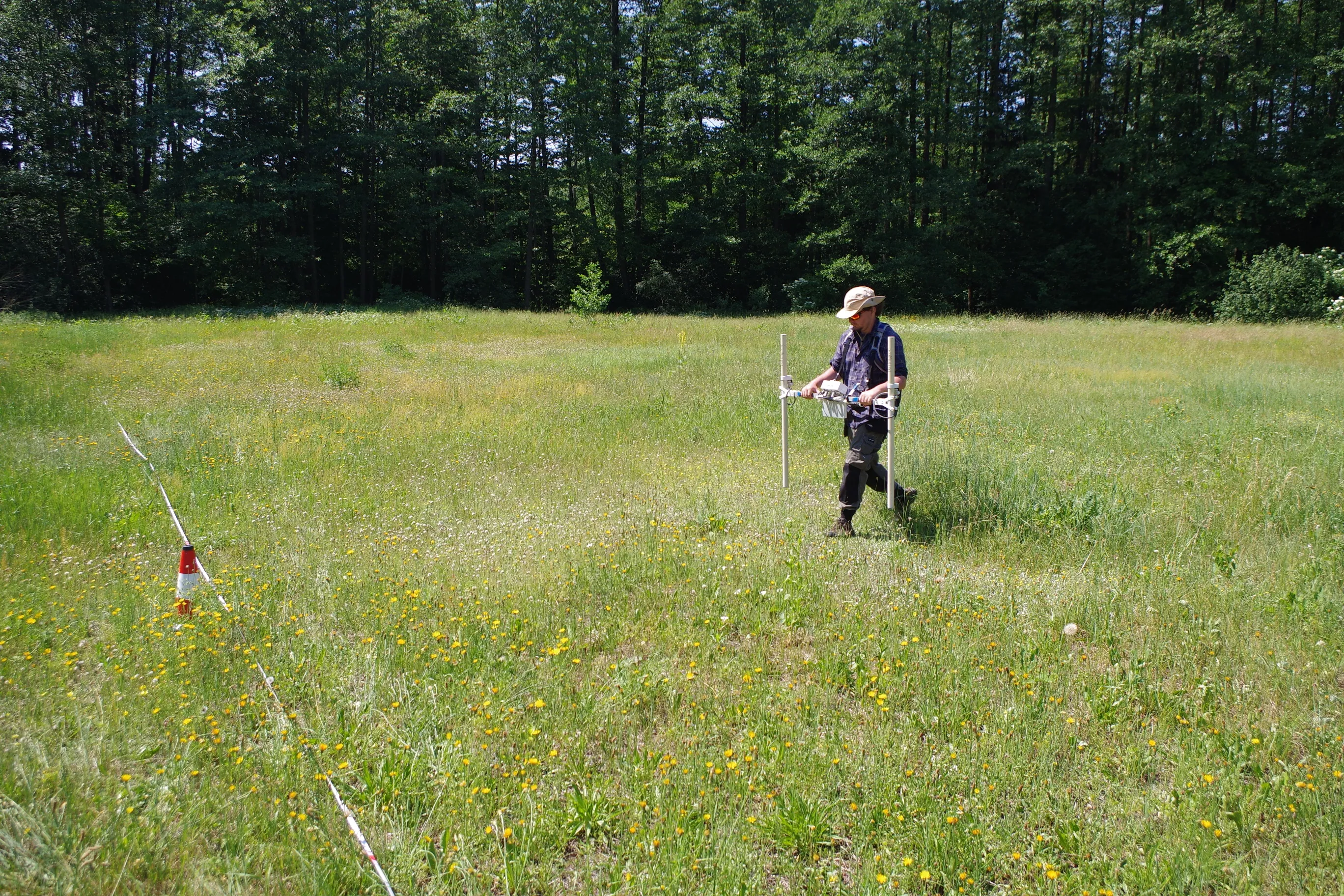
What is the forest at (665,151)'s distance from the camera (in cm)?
3503

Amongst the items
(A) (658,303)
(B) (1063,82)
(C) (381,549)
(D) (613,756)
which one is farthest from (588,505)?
(B) (1063,82)

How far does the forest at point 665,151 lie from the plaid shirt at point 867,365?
109 feet

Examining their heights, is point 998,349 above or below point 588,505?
above

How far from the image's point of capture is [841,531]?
660 cm

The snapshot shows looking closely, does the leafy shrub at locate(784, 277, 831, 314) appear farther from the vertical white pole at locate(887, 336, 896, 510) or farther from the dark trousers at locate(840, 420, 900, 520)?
the vertical white pole at locate(887, 336, 896, 510)

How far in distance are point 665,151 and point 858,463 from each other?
40782 millimetres

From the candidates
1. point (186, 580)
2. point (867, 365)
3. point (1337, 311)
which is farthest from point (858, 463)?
point (1337, 311)

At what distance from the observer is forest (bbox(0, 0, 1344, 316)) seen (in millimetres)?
35031

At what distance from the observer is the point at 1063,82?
41.7 metres

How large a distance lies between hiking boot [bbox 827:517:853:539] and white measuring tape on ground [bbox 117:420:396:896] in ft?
13.6

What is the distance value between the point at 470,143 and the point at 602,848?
142 ft

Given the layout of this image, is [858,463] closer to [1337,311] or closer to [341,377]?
[341,377]

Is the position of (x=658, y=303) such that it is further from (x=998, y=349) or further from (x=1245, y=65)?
(x=1245, y=65)

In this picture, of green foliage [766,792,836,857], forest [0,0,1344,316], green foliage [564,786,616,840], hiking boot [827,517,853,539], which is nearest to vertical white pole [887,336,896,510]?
hiking boot [827,517,853,539]
